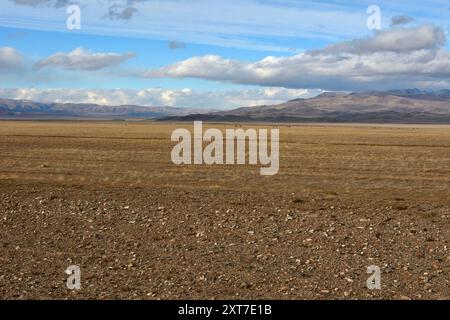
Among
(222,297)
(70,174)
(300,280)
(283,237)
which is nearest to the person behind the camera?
(222,297)

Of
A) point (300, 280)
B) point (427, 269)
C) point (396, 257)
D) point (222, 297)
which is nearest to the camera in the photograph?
point (222, 297)

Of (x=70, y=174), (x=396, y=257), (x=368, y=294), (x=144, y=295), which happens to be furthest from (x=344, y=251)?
(x=70, y=174)

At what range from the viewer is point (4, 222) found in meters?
12.4

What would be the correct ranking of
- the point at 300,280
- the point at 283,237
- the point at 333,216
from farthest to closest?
the point at 333,216 → the point at 283,237 → the point at 300,280

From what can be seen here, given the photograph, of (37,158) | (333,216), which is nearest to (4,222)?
(333,216)

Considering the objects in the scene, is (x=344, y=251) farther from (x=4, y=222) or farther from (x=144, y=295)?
(x=4, y=222)

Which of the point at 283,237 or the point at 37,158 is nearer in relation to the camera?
the point at 283,237

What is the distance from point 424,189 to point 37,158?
70.1 ft

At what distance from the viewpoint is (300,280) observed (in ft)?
28.6
